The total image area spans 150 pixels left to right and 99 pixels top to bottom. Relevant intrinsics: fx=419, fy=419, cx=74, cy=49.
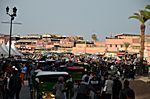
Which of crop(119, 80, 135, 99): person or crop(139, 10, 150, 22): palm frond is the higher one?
crop(139, 10, 150, 22): palm frond

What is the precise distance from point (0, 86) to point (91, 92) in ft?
13.9

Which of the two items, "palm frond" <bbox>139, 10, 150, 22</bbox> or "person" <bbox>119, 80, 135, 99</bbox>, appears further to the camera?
"palm frond" <bbox>139, 10, 150, 22</bbox>

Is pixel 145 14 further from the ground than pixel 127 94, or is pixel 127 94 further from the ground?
pixel 145 14

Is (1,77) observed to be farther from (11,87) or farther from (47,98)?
(47,98)

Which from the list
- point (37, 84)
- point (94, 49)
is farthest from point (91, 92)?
point (94, 49)

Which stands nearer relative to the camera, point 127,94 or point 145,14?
point 127,94

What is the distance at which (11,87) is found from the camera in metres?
15.0

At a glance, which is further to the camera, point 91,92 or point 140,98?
point 140,98

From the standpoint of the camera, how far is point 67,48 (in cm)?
18162

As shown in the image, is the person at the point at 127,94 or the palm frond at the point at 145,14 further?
the palm frond at the point at 145,14

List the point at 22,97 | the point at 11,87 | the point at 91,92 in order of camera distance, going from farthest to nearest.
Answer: the point at 22,97
the point at 11,87
the point at 91,92

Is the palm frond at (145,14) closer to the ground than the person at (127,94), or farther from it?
farther from it

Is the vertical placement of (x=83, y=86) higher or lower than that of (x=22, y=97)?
higher

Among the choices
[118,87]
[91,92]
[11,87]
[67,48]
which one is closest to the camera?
[91,92]
